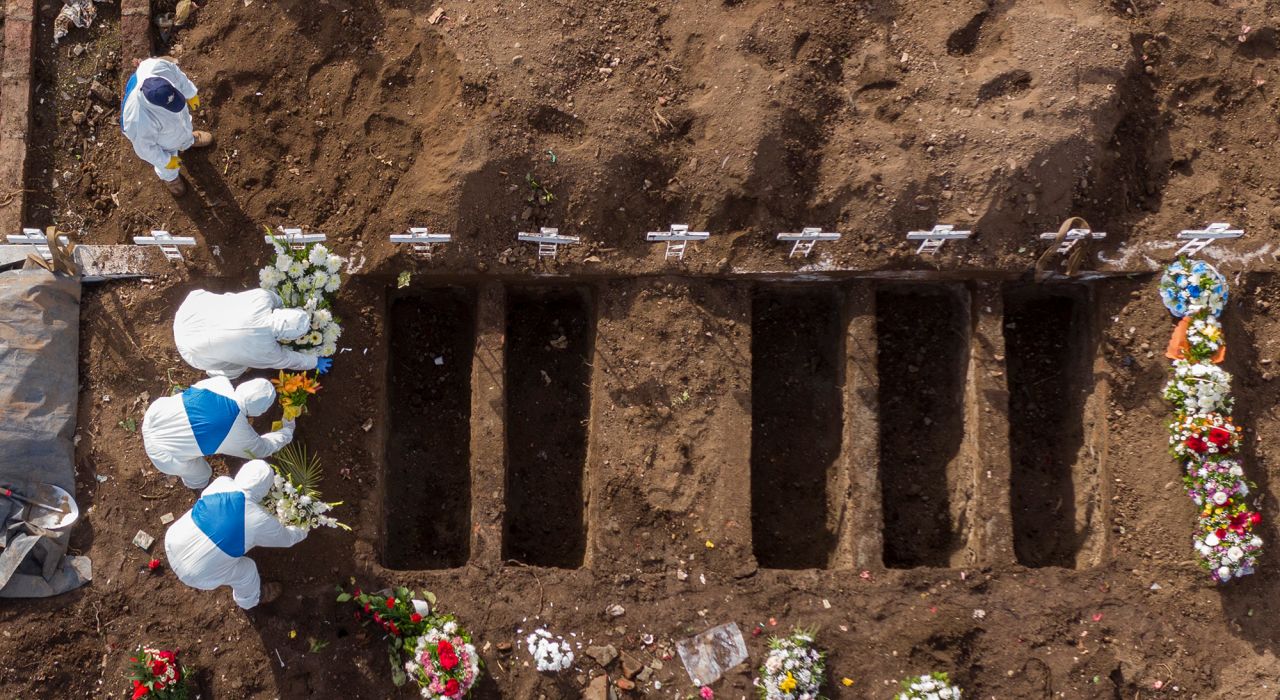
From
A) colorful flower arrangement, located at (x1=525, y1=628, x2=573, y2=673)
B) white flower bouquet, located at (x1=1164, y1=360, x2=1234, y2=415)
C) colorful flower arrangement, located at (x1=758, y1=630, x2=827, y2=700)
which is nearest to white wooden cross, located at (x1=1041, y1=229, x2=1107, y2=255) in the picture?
white flower bouquet, located at (x1=1164, y1=360, x2=1234, y2=415)

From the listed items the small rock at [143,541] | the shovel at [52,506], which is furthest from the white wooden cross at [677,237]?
the shovel at [52,506]

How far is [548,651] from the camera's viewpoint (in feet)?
18.9

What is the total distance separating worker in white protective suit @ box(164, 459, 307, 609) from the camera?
496 cm

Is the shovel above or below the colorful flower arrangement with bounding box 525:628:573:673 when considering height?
above

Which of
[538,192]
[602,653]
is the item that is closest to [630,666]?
[602,653]

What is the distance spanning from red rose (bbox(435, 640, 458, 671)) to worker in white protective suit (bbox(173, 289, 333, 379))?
247cm

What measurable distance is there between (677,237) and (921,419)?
2.96m

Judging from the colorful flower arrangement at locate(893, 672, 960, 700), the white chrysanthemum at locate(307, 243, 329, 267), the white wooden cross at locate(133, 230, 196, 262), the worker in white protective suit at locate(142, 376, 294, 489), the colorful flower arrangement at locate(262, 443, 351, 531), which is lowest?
the colorful flower arrangement at locate(893, 672, 960, 700)

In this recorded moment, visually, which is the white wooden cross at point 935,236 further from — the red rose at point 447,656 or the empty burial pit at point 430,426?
the red rose at point 447,656

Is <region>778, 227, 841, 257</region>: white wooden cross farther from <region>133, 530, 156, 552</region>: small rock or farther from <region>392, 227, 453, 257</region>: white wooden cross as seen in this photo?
<region>133, 530, 156, 552</region>: small rock

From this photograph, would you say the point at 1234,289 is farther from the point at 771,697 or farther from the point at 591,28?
the point at 591,28

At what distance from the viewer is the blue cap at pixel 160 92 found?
514 centimetres

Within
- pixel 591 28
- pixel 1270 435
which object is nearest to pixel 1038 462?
pixel 1270 435

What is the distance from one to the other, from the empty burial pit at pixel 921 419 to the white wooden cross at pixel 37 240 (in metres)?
6.99
